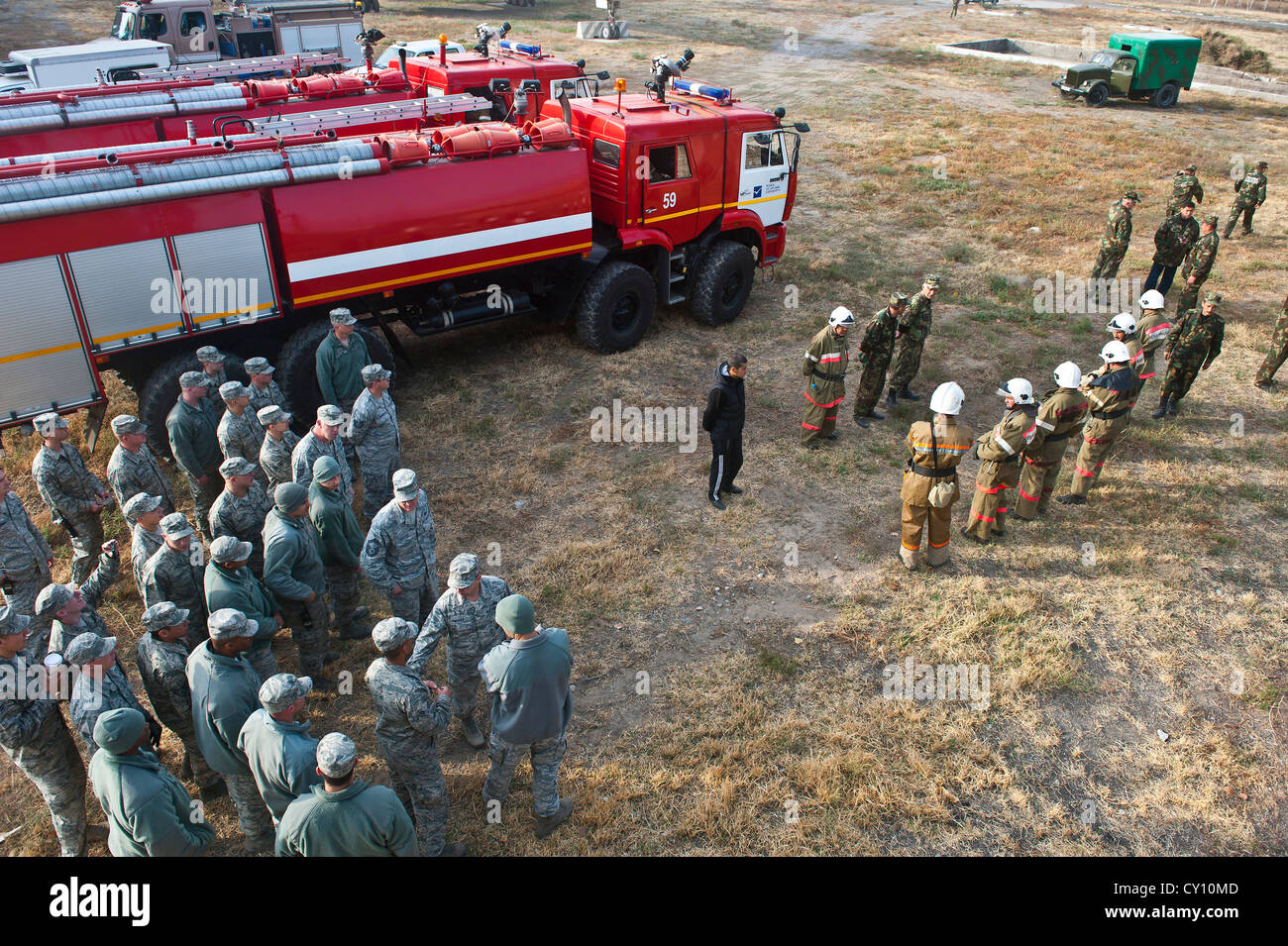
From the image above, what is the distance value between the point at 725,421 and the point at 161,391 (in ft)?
17.6

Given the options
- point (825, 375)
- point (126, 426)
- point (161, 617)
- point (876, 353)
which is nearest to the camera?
point (161, 617)

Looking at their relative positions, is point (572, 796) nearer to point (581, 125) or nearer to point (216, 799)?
point (216, 799)

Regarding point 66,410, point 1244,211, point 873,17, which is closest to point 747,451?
point 66,410

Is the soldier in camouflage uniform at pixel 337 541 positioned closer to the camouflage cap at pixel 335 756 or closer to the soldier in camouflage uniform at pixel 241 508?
the soldier in camouflage uniform at pixel 241 508

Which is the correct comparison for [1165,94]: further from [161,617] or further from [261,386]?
[161,617]

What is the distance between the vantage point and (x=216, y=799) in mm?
5211

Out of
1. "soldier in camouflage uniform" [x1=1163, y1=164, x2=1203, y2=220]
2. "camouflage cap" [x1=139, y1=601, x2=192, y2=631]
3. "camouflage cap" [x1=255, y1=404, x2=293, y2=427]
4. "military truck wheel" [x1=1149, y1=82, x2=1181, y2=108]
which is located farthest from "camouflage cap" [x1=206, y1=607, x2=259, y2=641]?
"military truck wheel" [x1=1149, y1=82, x2=1181, y2=108]

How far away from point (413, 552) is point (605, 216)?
5875mm

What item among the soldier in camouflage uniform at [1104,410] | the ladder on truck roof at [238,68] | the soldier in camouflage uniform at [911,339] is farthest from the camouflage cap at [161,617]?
the ladder on truck roof at [238,68]

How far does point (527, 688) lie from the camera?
4.45 m

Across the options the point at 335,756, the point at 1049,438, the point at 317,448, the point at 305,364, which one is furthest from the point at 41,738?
the point at 1049,438

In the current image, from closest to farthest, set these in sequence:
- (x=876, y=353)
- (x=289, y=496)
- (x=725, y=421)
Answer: (x=289, y=496), (x=725, y=421), (x=876, y=353)

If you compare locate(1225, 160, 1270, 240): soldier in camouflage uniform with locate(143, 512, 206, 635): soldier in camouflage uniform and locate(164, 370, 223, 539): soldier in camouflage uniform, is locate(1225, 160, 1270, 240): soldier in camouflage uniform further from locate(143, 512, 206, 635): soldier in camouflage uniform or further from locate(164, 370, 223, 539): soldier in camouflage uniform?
locate(143, 512, 206, 635): soldier in camouflage uniform

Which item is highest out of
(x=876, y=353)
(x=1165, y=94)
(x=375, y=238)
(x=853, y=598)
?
(x=1165, y=94)
